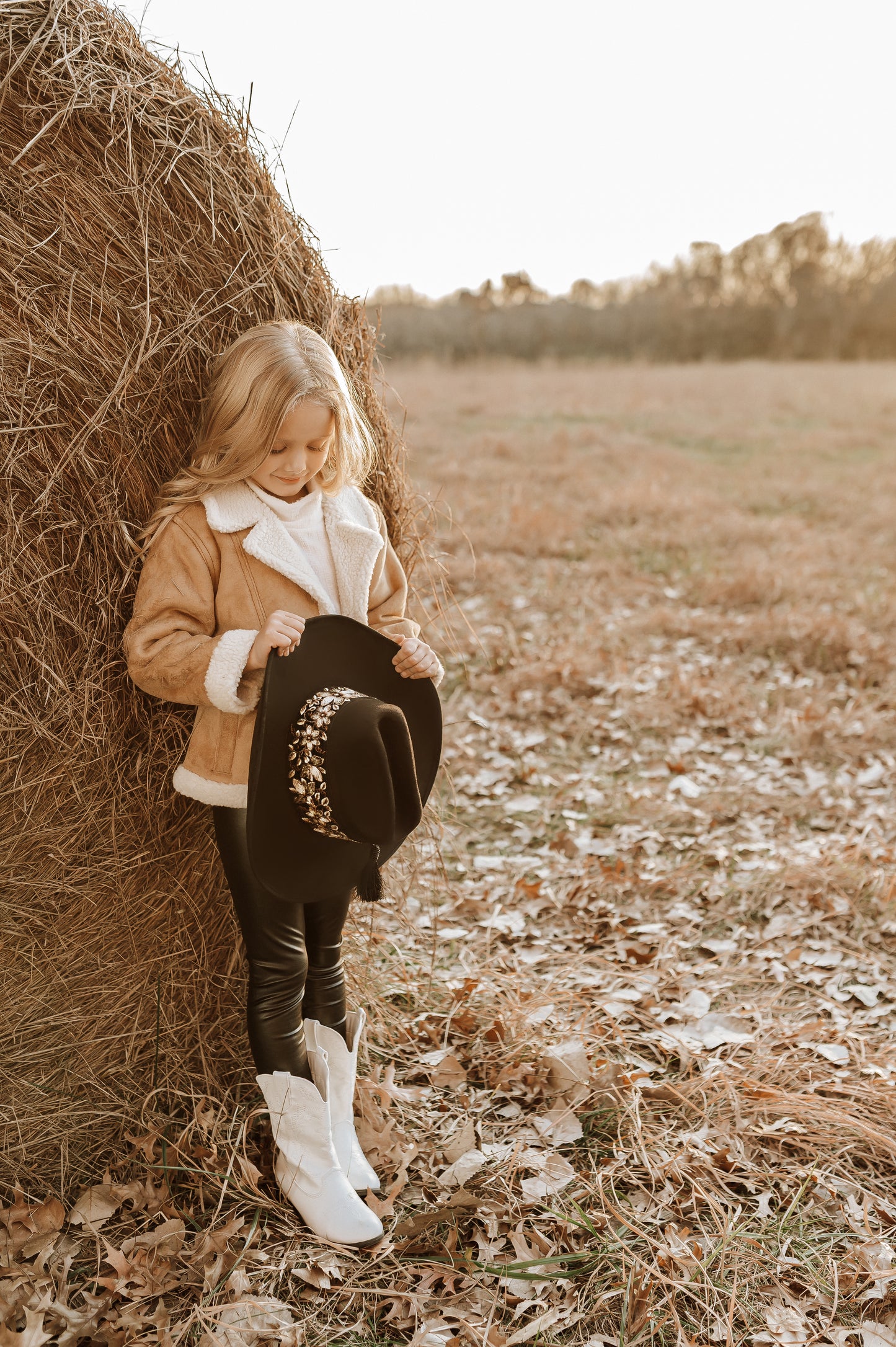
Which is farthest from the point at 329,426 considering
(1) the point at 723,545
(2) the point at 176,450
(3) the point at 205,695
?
(1) the point at 723,545

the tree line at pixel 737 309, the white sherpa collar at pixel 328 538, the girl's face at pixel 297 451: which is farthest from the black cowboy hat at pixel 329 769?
the tree line at pixel 737 309

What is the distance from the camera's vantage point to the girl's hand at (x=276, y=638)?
2166 mm

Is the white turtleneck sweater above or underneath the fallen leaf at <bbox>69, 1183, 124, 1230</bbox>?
above

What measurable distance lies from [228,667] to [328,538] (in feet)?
1.43

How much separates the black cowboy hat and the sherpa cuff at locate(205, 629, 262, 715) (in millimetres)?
61

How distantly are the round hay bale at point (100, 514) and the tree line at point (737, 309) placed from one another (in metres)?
22.4

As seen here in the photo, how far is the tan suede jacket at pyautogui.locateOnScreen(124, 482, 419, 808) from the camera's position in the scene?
219cm

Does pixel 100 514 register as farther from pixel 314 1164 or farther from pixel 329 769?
pixel 314 1164

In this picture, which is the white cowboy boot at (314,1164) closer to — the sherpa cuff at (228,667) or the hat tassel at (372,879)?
the hat tassel at (372,879)

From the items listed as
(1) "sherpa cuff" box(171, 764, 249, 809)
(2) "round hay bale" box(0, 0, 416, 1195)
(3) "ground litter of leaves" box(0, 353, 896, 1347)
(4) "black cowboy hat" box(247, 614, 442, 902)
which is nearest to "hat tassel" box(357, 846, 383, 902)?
(4) "black cowboy hat" box(247, 614, 442, 902)

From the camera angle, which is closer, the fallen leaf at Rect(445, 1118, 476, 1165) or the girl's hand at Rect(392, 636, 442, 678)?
the girl's hand at Rect(392, 636, 442, 678)

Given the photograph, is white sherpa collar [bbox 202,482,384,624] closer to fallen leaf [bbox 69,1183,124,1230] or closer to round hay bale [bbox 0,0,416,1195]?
round hay bale [bbox 0,0,416,1195]

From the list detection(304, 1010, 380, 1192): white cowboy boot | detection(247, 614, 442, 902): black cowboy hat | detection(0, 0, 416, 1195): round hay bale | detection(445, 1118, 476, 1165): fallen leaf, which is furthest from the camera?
detection(445, 1118, 476, 1165): fallen leaf

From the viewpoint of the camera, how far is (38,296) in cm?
224
